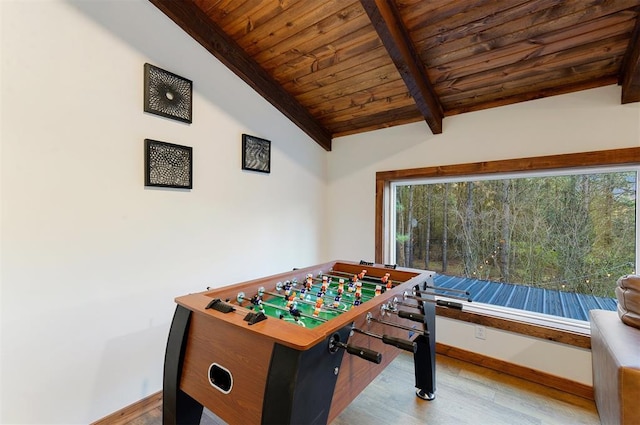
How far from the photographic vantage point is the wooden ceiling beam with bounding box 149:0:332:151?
6.96 feet

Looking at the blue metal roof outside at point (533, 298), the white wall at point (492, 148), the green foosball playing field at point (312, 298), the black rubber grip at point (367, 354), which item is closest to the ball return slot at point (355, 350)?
the black rubber grip at point (367, 354)

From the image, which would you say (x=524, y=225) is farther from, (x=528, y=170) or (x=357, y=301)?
(x=357, y=301)

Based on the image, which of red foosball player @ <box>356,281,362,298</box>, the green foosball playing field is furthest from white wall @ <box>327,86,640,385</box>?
red foosball player @ <box>356,281,362,298</box>

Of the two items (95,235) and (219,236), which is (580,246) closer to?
(219,236)

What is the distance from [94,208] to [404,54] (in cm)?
228

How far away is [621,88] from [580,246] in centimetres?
119

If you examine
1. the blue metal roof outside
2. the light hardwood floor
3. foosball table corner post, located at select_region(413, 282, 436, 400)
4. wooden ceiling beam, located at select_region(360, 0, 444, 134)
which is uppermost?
wooden ceiling beam, located at select_region(360, 0, 444, 134)

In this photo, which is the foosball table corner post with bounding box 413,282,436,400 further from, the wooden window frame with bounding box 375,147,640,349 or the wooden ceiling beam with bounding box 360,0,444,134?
the wooden ceiling beam with bounding box 360,0,444,134

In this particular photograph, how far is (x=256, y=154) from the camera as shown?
2.69 metres

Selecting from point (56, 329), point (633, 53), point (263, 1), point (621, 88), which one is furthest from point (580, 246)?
point (56, 329)

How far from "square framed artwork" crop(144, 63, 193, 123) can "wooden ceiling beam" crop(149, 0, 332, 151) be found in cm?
42

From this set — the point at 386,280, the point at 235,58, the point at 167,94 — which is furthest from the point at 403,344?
the point at 235,58

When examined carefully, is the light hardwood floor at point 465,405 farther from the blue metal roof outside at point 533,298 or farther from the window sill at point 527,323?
the blue metal roof outside at point 533,298

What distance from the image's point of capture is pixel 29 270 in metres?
1.49
